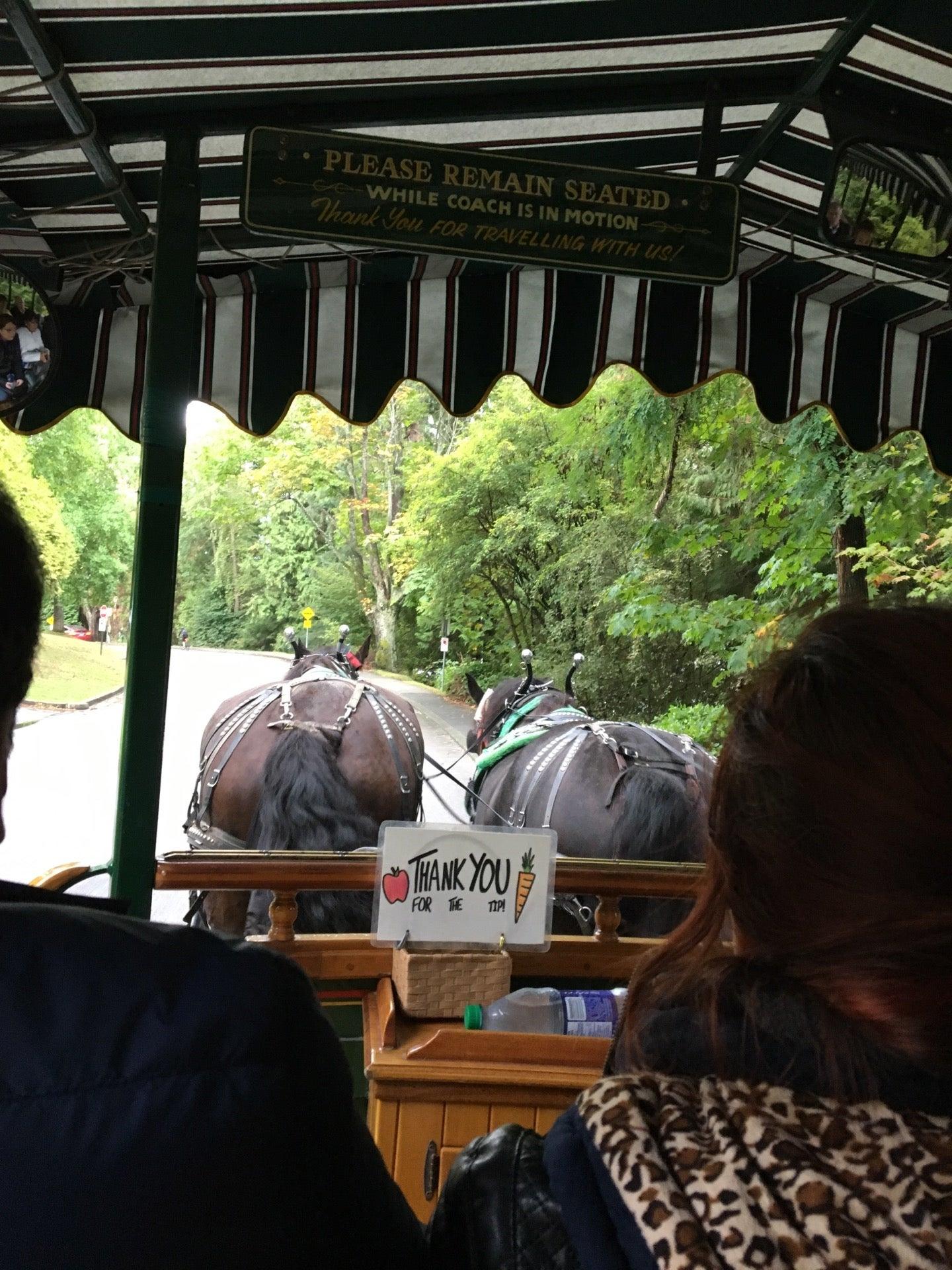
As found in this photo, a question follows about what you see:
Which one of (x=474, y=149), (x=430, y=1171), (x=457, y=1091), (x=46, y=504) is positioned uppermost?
(x=474, y=149)

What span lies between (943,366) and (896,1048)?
3.75 m

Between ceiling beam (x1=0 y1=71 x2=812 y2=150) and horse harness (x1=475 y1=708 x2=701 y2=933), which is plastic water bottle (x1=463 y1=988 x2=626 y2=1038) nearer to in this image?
horse harness (x1=475 y1=708 x2=701 y2=933)

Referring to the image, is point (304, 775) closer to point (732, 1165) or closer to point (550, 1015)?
point (550, 1015)

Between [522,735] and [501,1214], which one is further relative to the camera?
[522,735]

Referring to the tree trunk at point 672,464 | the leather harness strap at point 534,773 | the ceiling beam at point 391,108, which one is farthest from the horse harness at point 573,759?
the tree trunk at point 672,464

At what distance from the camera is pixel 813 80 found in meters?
2.36

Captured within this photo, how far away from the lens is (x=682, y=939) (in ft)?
2.73

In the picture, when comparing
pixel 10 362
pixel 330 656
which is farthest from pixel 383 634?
pixel 10 362

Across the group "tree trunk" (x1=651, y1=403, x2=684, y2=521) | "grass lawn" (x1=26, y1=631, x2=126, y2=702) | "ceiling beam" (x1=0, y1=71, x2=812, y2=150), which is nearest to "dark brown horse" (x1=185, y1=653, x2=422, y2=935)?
"grass lawn" (x1=26, y1=631, x2=126, y2=702)

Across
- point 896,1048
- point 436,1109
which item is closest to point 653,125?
point 436,1109

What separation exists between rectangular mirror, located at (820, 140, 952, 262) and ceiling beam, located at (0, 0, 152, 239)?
168 centimetres

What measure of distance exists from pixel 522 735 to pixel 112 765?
391 centimetres

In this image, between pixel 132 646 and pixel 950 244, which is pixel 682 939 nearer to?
pixel 132 646

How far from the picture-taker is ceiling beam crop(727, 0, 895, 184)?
2123mm
